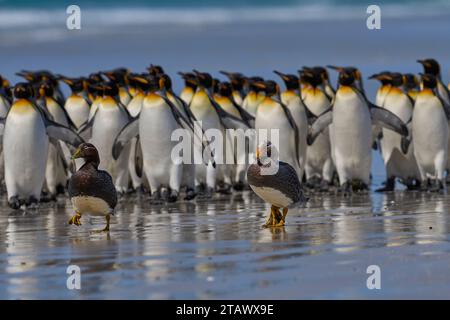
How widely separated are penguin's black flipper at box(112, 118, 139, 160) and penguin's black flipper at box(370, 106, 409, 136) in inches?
110

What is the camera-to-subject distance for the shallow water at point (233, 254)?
6371 millimetres

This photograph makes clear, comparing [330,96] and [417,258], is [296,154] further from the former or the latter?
[417,258]

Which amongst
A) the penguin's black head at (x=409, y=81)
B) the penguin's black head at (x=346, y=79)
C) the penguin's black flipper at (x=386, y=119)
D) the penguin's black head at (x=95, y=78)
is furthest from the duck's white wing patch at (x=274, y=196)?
the penguin's black head at (x=95, y=78)

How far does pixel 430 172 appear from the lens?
14914mm

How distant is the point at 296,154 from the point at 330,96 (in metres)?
3.62

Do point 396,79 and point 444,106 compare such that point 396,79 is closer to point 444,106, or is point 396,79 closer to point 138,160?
point 444,106

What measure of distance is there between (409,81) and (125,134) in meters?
5.38

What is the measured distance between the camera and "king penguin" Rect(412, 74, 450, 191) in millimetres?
14664

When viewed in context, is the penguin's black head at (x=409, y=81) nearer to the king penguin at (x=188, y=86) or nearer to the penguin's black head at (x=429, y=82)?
the penguin's black head at (x=429, y=82)

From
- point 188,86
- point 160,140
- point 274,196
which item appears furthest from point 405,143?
point 274,196

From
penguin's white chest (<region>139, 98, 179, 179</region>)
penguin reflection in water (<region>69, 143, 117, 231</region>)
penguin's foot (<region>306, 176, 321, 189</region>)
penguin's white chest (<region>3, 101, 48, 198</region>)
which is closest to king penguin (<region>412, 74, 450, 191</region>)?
penguin's foot (<region>306, 176, 321, 189</region>)

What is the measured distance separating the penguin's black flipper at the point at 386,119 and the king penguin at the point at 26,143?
144 inches

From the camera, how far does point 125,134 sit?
1415 centimetres

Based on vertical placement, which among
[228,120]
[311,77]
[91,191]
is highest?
[311,77]
